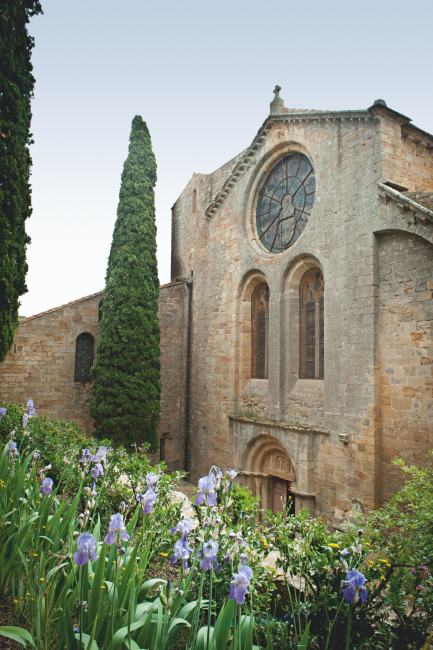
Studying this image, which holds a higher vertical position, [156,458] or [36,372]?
[36,372]

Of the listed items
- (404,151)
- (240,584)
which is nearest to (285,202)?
(404,151)

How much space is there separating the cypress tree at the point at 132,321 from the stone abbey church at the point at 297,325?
1.24 m

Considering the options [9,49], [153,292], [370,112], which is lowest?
[153,292]

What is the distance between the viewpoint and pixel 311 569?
10.1ft

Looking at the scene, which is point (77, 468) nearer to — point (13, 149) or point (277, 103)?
point (13, 149)

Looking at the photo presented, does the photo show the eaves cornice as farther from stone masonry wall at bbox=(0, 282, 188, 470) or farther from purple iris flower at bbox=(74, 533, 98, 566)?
purple iris flower at bbox=(74, 533, 98, 566)

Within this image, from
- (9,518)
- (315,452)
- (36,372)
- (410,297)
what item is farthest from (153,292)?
(9,518)

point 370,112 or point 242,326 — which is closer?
point 370,112

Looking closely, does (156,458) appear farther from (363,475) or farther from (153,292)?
(363,475)

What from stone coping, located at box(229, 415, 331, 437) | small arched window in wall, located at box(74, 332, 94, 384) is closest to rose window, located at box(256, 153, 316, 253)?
stone coping, located at box(229, 415, 331, 437)

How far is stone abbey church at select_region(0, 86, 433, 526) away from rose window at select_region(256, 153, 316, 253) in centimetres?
4

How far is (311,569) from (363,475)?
559 centimetres

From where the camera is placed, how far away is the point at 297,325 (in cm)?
1051

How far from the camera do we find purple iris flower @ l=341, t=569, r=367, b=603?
6.52ft
